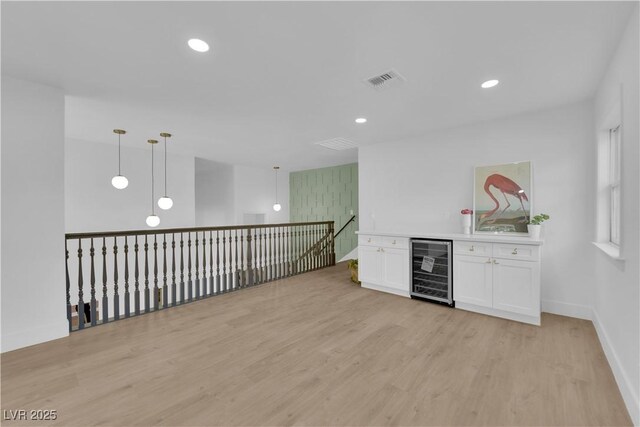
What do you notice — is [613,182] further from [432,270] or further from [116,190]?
[116,190]

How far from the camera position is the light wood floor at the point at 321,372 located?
176 centimetres

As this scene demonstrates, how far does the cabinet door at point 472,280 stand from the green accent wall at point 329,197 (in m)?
3.68

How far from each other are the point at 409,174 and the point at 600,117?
7.85 ft

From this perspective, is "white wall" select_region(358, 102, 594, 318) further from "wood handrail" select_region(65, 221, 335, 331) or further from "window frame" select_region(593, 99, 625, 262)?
"wood handrail" select_region(65, 221, 335, 331)

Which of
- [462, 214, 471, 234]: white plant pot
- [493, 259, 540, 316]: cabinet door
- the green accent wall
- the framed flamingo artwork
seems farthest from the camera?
the green accent wall

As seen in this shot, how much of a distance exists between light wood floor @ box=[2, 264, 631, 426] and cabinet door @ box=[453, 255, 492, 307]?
0.24m

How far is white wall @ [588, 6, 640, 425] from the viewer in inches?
69.1

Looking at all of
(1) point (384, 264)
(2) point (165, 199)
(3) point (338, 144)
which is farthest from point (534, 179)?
(2) point (165, 199)

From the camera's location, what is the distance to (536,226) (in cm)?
335

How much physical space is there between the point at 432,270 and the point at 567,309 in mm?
1584

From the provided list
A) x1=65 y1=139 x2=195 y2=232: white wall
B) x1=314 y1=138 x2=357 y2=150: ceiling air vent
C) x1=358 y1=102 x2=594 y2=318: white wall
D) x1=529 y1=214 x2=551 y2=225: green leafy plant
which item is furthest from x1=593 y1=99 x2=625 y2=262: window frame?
x1=65 y1=139 x2=195 y2=232: white wall

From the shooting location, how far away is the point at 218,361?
239 centimetres

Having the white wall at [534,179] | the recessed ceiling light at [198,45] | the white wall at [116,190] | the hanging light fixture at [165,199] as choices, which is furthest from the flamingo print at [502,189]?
the white wall at [116,190]

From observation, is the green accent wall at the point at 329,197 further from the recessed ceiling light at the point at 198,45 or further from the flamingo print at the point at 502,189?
the recessed ceiling light at the point at 198,45
